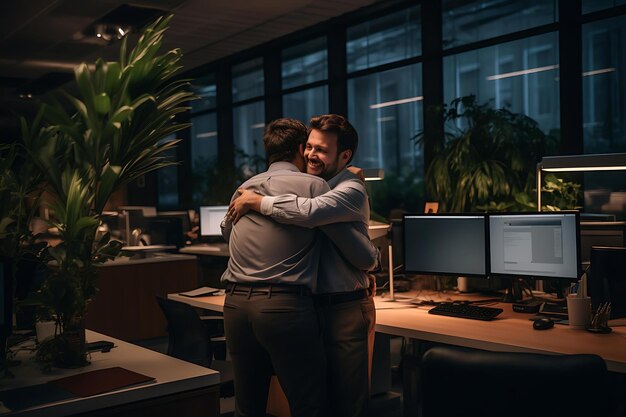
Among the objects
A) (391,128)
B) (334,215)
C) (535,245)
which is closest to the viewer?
(334,215)

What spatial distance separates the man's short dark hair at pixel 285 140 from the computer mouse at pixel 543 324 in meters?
1.25

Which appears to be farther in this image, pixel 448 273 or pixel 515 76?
pixel 515 76

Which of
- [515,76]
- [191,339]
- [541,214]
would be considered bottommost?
[191,339]

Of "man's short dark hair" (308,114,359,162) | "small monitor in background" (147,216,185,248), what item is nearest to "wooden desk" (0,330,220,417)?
"man's short dark hair" (308,114,359,162)

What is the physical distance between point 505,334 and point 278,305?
1.00 metres

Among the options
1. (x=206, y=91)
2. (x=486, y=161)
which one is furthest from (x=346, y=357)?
(x=206, y=91)

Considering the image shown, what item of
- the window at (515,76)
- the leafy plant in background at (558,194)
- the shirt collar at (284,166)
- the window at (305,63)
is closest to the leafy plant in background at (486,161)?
the leafy plant in background at (558,194)

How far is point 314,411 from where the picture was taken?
236cm

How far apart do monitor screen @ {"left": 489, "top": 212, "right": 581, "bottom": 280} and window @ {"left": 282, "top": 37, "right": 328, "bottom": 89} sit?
4.82 metres

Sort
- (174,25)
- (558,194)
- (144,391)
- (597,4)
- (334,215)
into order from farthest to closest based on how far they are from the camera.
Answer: (174,25), (597,4), (558,194), (334,215), (144,391)

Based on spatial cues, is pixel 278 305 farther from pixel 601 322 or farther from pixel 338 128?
pixel 601 322

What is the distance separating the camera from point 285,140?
99.1 inches

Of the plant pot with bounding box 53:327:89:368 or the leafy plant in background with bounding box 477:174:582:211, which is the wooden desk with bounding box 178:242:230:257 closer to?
the leafy plant in background with bounding box 477:174:582:211

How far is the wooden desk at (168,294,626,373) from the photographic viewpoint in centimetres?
241
